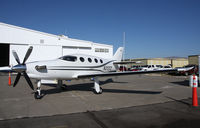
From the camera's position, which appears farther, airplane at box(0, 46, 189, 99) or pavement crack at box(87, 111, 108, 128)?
airplane at box(0, 46, 189, 99)

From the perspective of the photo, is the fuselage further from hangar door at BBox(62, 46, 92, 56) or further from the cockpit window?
hangar door at BBox(62, 46, 92, 56)

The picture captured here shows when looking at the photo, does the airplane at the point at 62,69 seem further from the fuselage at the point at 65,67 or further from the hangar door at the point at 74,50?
the hangar door at the point at 74,50

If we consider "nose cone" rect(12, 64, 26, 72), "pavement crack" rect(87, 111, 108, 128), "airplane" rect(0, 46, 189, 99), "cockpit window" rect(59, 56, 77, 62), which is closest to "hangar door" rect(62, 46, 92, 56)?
"airplane" rect(0, 46, 189, 99)

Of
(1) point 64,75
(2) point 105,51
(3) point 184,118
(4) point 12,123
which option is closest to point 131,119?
(3) point 184,118

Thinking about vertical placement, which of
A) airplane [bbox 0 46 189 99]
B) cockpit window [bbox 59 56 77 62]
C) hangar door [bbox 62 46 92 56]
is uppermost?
hangar door [bbox 62 46 92 56]

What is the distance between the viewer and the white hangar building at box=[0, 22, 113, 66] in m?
27.6

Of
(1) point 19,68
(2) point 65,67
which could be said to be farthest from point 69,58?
(1) point 19,68

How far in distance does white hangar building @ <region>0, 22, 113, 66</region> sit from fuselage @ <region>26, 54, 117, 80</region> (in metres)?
21.3

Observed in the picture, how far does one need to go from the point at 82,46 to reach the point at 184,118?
30.4 metres

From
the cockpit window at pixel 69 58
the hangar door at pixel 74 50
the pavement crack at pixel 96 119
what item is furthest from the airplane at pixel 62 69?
the hangar door at pixel 74 50

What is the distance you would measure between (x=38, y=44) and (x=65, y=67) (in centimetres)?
2325

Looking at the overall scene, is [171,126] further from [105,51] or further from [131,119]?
[105,51]

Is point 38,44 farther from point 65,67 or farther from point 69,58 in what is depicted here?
point 65,67

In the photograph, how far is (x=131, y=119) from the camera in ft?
16.4
